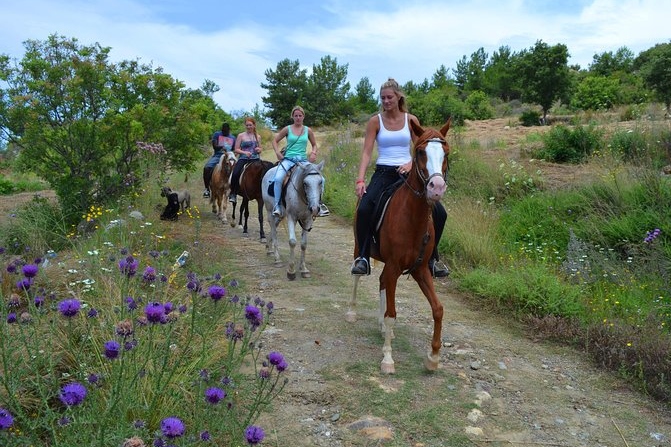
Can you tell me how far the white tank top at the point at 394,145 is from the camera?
4984 millimetres

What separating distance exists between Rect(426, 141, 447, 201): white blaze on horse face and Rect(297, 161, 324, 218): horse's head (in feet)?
10.5

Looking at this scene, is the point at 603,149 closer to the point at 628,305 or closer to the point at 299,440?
the point at 628,305

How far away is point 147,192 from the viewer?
1027 cm

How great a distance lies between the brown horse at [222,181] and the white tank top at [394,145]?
7030 mm

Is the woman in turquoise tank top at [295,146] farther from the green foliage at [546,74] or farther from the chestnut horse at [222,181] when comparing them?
the green foliage at [546,74]

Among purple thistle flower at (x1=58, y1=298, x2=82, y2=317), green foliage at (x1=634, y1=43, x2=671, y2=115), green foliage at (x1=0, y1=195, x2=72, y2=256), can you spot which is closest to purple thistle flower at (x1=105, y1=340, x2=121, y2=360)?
purple thistle flower at (x1=58, y1=298, x2=82, y2=317)

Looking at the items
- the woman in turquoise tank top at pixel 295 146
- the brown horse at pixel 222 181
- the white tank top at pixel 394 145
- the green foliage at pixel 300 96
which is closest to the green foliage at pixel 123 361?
the white tank top at pixel 394 145

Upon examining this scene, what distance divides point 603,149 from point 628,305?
22.7 feet

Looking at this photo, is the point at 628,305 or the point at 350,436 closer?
the point at 350,436

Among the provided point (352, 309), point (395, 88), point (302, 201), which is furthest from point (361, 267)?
point (302, 201)

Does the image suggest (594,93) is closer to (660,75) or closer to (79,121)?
(660,75)

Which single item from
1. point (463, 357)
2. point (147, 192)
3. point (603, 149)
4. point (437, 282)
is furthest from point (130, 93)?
point (603, 149)

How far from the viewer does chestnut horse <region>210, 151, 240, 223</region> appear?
11.6 metres

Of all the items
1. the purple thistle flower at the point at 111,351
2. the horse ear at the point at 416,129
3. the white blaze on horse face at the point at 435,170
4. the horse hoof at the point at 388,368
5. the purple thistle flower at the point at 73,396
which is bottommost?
the horse hoof at the point at 388,368
